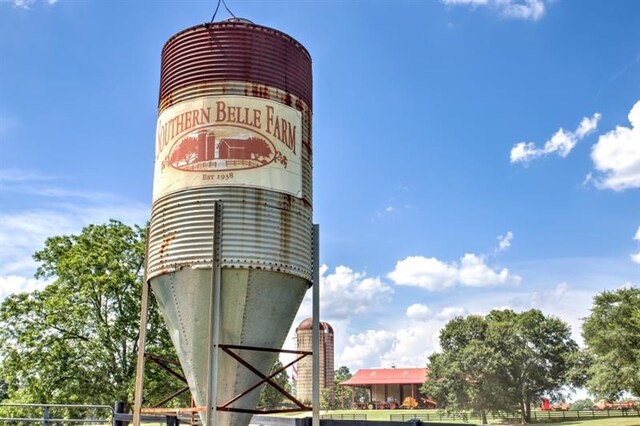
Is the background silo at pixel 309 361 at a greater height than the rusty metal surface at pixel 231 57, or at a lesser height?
lesser

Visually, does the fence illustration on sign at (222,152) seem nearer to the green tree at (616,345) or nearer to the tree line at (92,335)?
the tree line at (92,335)

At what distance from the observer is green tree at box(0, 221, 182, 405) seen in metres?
23.8

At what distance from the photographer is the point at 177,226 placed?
9336mm

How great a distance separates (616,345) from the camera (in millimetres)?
37125

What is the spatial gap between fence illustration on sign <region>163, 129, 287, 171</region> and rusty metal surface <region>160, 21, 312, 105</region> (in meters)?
1.09

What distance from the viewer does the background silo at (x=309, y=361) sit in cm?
5991

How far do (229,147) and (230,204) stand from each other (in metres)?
0.95

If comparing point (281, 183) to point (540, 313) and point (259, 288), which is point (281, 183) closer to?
point (259, 288)

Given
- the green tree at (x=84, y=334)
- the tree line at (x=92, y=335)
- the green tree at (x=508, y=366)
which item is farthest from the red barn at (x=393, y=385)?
the green tree at (x=84, y=334)

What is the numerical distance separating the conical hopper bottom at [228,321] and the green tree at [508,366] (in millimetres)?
42722

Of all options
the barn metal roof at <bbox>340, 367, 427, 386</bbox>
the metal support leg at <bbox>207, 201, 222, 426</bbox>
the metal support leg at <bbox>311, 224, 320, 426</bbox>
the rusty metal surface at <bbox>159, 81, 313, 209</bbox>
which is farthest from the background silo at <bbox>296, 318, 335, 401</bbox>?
the metal support leg at <bbox>207, 201, 222, 426</bbox>

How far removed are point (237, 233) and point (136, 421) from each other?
376 cm

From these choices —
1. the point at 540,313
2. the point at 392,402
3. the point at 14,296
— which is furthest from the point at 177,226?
the point at 392,402

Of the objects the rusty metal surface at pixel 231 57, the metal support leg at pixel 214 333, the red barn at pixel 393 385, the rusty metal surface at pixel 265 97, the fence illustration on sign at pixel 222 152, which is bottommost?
the red barn at pixel 393 385
